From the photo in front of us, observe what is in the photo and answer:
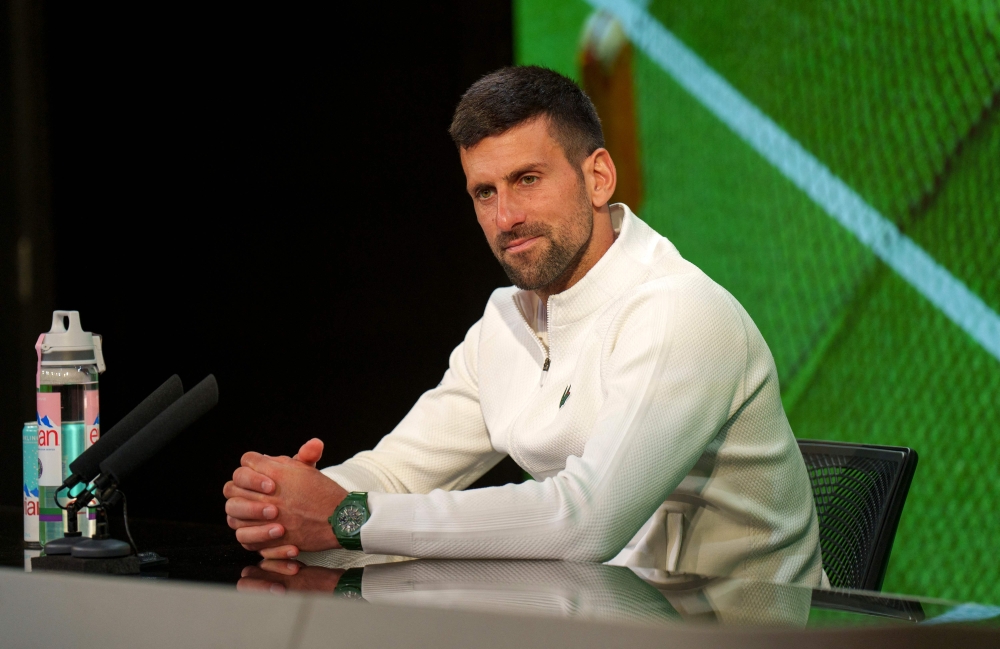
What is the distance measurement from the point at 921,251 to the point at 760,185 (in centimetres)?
44

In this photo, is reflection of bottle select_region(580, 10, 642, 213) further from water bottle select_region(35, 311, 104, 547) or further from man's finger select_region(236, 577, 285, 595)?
man's finger select_region(236, 577, 285, 595)

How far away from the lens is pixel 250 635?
2.66 feet

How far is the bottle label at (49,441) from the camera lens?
4.24 feet

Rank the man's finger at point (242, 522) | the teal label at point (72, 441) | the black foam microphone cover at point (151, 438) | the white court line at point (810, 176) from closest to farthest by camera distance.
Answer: the black foam microphone cover at point (151, 438)
the man's finger at point (242, 522)
the teal label at point (72, 441)
the white court line at point (810, 176)

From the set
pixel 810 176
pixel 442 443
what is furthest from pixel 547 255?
pixel 810 176

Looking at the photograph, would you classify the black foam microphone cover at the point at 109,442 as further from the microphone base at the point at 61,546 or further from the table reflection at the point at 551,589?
the table reflection at the point at 551,589

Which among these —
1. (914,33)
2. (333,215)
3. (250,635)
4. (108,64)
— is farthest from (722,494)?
(108,64)

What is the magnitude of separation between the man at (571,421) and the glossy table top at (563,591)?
6 cm

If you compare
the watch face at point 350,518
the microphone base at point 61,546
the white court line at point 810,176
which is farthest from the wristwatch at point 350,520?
the white court line at point 810,176

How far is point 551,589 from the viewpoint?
2.85ft

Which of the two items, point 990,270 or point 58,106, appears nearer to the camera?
point 990,270

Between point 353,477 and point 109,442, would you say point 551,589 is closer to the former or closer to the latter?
point 109,442

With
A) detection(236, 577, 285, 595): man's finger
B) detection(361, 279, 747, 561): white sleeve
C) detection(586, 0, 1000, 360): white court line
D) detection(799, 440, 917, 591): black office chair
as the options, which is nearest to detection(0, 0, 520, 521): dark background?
detection(586, 0, 1000, 360): white court line

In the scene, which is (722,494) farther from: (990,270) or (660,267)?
(990,270)
